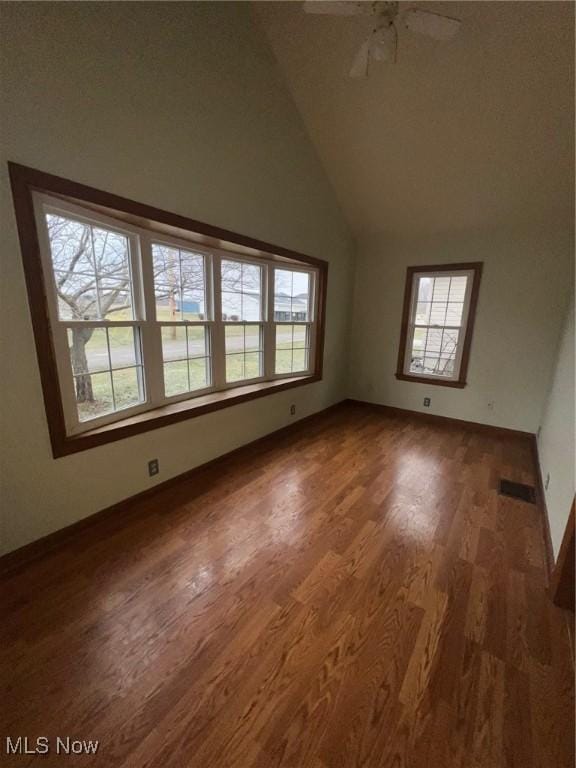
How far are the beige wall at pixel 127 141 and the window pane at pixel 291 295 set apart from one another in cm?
57

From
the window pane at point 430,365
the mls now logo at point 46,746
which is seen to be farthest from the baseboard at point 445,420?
the mls now logo at point 46,746

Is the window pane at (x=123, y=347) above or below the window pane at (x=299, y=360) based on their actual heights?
above

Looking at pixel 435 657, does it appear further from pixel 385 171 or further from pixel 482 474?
pixel 385 171

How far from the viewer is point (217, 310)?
8.79ft

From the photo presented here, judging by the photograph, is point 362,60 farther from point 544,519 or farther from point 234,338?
point 544,519

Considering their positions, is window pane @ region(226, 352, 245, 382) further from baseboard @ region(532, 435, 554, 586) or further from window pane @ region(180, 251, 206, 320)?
baseboard @ region(532, 435, 554, 586)

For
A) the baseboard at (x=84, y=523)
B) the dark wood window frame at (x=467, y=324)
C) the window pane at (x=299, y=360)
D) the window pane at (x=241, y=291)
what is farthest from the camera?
the window pane at (x=299, y=360)

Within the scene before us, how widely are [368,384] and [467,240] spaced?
2.23 metres

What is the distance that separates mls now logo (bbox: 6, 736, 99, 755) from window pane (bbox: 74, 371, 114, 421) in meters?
1.40

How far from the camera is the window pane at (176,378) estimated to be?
2438mm

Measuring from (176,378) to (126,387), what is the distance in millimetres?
420

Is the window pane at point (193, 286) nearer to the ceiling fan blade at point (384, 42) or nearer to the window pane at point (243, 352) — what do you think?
the window pane at point (243, 352)

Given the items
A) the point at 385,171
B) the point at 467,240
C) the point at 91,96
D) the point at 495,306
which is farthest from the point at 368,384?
the point at 91,96

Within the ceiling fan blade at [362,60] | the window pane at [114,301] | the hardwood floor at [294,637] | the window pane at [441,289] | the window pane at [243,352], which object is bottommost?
the hardwood floor at [294,637]
